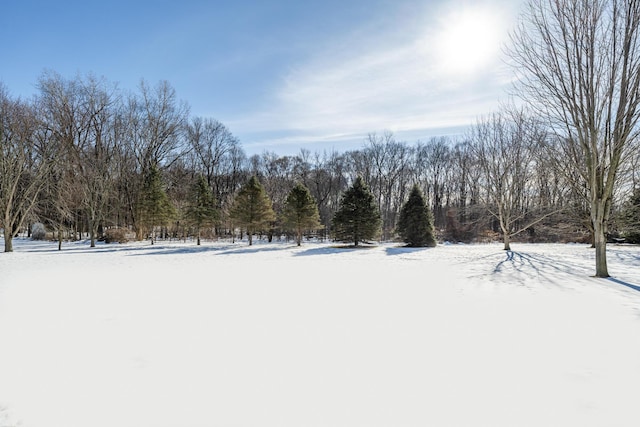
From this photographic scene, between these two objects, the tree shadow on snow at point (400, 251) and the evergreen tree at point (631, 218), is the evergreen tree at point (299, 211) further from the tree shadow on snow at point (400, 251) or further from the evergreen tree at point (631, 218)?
the evergreen tree at point (631, 218)

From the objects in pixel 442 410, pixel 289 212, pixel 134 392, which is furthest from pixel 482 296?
pixel 289 212

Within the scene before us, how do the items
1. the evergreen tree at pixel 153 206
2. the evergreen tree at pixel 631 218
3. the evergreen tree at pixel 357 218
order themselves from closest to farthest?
1. the evergreen tree at pixel 631 218
2. the evergreen tree at pixel 357 218
3. the evergreen tree at pixel 153 206

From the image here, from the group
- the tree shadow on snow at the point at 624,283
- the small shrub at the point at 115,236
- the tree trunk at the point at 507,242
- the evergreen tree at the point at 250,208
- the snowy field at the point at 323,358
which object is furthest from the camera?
the small shrub at the point at 115,236

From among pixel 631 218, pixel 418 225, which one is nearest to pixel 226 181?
pixel 418 225

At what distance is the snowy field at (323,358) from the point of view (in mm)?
2609

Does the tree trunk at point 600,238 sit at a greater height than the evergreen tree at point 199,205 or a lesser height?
lesser

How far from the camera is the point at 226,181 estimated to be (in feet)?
149


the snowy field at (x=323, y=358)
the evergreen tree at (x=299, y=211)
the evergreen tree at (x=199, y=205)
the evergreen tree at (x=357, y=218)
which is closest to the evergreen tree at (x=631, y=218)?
the snowy field at (x=323, y=358)

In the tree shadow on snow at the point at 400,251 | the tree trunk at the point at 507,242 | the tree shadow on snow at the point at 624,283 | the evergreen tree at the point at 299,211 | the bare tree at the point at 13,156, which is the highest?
the bare tree at the point at 13,156

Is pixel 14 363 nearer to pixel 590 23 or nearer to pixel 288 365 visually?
pixel 288 365

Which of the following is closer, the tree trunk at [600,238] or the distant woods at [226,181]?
the tree trunk at [600,238]

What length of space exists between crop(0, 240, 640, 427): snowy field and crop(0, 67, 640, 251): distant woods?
774 centimetres

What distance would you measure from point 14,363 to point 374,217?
20.0m

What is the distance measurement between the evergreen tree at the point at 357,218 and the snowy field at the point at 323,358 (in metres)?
15.0
